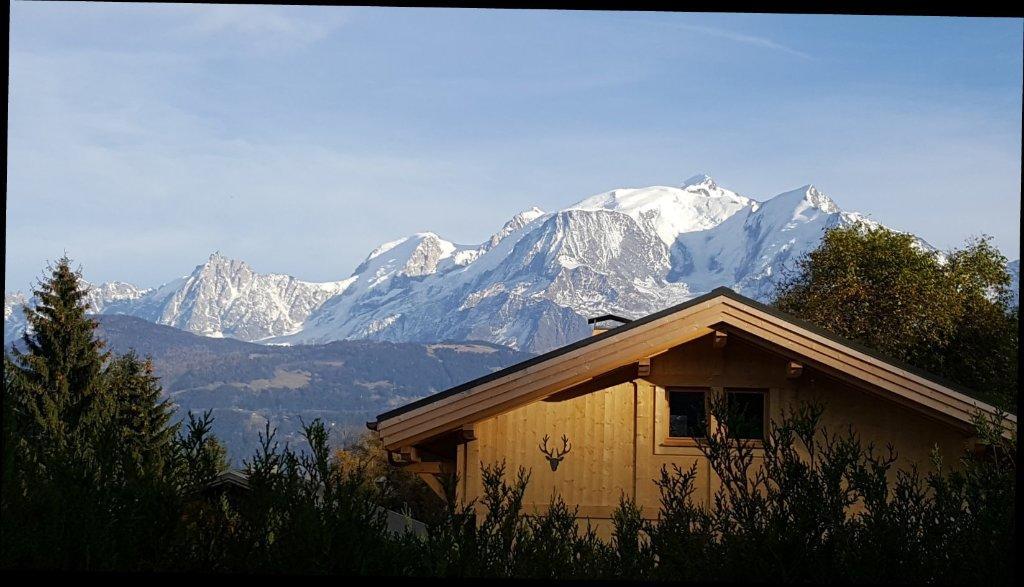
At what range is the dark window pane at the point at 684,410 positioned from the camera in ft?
37.6

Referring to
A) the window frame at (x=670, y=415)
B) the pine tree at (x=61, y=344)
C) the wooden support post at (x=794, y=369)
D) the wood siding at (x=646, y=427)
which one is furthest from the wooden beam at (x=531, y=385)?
the pine tree at (x=61, y=344)

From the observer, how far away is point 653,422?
1141 cm

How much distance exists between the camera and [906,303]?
102 ft

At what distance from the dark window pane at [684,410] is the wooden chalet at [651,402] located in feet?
0.05

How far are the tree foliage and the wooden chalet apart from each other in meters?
18.7

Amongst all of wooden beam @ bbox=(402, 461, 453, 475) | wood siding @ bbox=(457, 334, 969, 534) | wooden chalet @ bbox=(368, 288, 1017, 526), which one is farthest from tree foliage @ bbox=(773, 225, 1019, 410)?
wooden beam @ bbox=(402, 461, 453, 475)

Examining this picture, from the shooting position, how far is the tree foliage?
3039 cm

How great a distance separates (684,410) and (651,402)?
0.36m

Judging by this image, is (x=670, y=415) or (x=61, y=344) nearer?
(x=670, y=415)

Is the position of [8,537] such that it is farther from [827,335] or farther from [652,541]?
[827,335]

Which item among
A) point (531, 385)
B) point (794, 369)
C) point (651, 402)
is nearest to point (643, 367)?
point (651, 402)

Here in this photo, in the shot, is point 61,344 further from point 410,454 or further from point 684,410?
point 684,410

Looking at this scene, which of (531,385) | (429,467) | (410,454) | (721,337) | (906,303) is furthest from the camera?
(906,303)

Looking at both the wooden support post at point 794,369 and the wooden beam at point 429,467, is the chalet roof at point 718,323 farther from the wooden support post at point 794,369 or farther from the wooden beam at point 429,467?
the wooden beam at point 429,467
